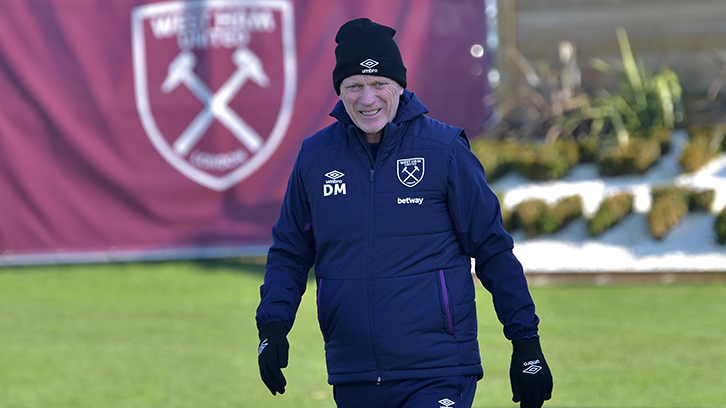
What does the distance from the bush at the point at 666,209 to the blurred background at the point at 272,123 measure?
20mm

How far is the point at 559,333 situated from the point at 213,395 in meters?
2.50

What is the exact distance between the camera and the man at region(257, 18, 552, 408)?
8.51ft

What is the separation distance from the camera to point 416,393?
2594mm

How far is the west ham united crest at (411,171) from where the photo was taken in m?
2.66

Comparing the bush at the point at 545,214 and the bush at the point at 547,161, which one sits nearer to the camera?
the bush at the point at 545,214

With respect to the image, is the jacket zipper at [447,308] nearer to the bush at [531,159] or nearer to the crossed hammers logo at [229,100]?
the bush at [531,159]

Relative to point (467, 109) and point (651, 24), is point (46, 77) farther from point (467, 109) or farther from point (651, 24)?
point (651, 24)

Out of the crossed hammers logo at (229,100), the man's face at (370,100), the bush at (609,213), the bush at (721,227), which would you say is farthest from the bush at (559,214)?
the man's face at (370,100)

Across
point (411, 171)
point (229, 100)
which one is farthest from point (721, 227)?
point (411, 171)

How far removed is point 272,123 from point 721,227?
4.60 meters

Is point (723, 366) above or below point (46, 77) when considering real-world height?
below

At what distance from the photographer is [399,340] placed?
2588mm

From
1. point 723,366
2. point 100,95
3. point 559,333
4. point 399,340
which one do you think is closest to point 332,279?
point 399,340

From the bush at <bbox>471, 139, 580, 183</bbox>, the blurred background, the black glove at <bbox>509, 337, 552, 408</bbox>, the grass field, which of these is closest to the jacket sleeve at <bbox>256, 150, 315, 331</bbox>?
the black glove at <bbox>509, 337, 552, 408</bbox>
